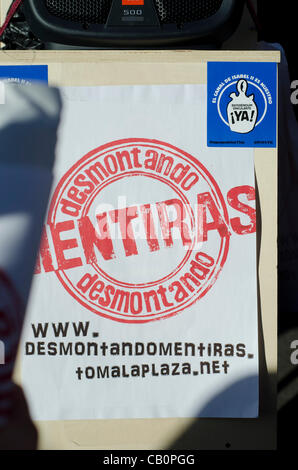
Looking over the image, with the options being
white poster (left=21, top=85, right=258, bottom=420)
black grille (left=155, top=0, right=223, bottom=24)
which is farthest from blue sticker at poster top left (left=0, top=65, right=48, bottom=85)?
black grille (left=155, top=0, right=223, bottom=24)

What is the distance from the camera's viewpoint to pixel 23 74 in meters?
1.19

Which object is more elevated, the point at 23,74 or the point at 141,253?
the point at 23,74

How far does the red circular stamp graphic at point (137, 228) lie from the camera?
1184mm

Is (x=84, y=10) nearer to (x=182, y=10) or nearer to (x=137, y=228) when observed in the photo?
(x=182, y=10)

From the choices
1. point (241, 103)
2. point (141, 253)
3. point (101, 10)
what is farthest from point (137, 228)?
point (101, 10)

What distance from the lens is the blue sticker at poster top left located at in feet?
3.89

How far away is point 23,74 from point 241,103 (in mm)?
Answer: 463

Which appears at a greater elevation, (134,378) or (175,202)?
(175,202)

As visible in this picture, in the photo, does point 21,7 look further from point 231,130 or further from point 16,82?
point 231,130

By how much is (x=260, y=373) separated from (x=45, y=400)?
1.54 ft

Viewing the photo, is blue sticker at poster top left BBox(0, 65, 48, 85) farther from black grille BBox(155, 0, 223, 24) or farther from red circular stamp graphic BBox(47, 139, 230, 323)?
black grille BBox(155, 0, 223, 24)

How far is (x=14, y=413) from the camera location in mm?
1210

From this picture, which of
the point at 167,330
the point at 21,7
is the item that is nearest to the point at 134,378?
the point at 167,330

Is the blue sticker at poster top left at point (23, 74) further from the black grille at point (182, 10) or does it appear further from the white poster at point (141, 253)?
the black grille at point (182, 10)
